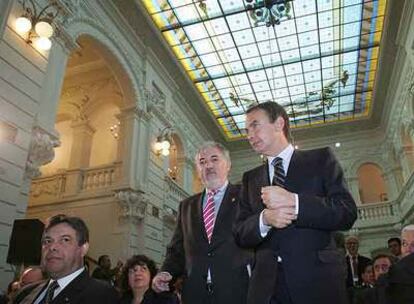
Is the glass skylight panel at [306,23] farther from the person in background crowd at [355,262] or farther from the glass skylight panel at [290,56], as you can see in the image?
the person in background crowd at [355,262]

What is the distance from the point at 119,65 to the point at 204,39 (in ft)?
10.2

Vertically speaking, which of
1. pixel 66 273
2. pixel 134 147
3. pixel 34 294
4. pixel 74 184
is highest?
pixel 134 147

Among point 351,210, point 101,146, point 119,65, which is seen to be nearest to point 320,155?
point 351,210

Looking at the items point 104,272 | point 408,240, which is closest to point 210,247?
point 408,240

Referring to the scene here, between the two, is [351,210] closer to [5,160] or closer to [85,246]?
[85,246]

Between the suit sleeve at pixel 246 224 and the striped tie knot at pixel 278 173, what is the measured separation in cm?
18

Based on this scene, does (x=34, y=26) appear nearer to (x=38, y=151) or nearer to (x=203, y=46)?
(x=38, y=151)

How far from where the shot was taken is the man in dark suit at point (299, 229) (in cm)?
159

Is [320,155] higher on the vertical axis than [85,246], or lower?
higher

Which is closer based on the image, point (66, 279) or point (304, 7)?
point (66, 279)

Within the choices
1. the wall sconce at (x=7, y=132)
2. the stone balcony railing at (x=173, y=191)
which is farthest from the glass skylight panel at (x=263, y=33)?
the wall sconce at (x=7, y=132)

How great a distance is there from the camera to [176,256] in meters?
2.97

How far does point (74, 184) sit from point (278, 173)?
388 inches

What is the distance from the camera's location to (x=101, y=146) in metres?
12.3
